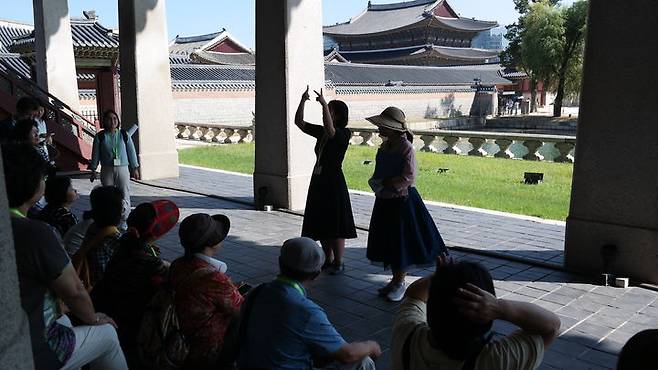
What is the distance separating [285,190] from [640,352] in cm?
711

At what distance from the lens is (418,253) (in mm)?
4750

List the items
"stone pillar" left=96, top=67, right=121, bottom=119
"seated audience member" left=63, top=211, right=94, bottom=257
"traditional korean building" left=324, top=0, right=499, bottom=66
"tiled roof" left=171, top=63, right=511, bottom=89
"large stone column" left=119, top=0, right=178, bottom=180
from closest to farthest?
1. "seated audience member" left=63, top=211, right=94, bottom=257
2. "large stone column" left=119, top=0, right=178, bottom=180
3. "stone pillar" left=96, top=67, right=121, bottom=119
4. "tiled roof" left=171, top=63, right=511, bottom=89
5. "traditional korean building" left=324, top=0, right=499, bottom=66

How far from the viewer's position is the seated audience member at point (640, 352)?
1351 millimetres

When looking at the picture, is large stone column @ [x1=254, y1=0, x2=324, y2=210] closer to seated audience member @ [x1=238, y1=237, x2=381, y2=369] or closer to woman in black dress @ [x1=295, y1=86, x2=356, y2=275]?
woman in black dress @ [x1=295, y1=86, x2=356, y2=275]

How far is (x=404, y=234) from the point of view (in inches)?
187

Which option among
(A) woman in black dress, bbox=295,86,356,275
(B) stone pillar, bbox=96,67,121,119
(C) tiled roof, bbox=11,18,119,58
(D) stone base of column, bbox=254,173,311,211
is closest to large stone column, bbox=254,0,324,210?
(D) stone base of column, bbox=254,173,311,211

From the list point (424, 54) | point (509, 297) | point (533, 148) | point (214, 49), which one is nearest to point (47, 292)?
point (509, 297)

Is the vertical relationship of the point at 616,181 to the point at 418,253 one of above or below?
above

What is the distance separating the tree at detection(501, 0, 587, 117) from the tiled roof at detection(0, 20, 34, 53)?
2492cm

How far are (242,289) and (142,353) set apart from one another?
2.35ft

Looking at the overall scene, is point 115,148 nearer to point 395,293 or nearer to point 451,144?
point 395,293

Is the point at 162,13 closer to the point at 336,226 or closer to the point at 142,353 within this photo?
the point at 336,226

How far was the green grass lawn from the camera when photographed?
30.3 feet

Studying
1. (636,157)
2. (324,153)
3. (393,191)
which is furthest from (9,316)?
(636,157)
